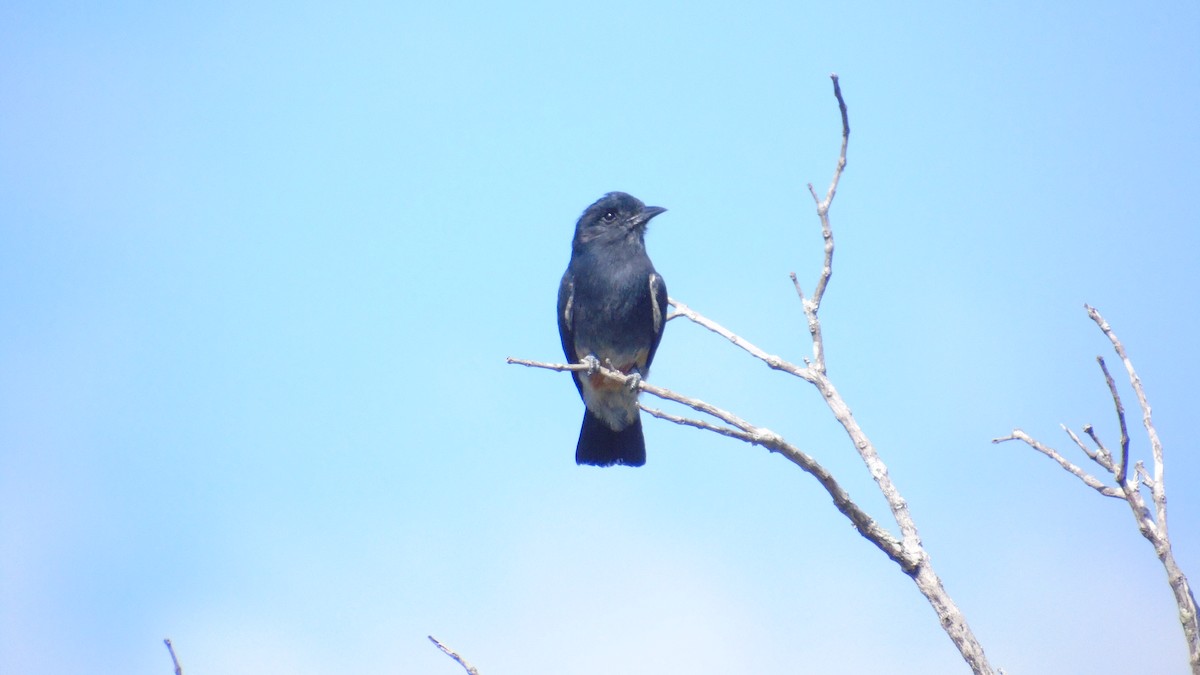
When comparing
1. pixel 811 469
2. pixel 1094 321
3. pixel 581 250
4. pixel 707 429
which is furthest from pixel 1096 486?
pixel 581 250

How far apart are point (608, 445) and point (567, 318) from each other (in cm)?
104

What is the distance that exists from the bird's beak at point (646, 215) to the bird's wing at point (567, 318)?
0.67 m

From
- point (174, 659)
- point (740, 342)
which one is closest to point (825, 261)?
point (740, 342)

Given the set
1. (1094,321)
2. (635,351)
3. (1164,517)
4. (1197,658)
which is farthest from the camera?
(635,351)

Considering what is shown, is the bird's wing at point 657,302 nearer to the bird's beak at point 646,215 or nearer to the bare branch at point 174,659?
the bird's beak at point 646,215

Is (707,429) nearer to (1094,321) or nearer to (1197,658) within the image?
(1094,321)

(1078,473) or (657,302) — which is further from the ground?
(657,302)

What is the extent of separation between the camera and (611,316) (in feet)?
28.5

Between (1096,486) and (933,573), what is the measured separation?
706 mm

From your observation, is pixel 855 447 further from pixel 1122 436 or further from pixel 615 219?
pixel 615 219

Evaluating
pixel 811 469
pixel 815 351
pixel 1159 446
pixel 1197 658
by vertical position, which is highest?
pixel 815 351

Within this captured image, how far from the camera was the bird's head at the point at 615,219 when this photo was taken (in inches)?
360

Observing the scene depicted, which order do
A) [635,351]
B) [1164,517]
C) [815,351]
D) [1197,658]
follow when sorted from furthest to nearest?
1. [635,351]
2. [815,351]
3. [1164,517]
4. [1197,658]

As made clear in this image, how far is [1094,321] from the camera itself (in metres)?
4.77
